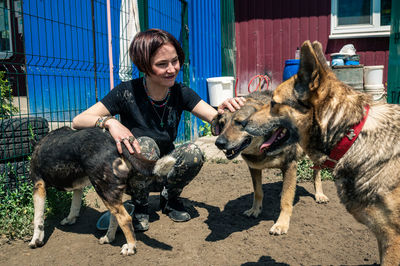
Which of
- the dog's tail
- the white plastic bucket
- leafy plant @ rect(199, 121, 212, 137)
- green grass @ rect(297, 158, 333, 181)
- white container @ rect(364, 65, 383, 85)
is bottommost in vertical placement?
green grass @ rect(297, 158, 333, 181)

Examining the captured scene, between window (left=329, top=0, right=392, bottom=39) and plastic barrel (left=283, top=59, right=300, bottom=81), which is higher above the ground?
window (left=329, top=0, right=392, bottom=39)

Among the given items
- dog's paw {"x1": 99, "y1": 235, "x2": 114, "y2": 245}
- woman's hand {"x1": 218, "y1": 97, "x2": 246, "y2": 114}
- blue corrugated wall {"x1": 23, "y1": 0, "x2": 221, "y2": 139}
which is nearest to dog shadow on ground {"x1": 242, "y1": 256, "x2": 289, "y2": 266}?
dog's paw {"x1": 99, "y1": 235, "x2": 114, "y2": 245}

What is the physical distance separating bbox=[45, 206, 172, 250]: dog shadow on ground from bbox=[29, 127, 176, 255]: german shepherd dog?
194 millimetres

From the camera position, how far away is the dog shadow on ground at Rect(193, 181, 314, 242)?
117 inches

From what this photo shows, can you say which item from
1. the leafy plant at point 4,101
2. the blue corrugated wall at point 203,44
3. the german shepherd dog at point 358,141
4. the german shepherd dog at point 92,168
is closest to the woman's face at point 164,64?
the german shepherd dog at point 92,168

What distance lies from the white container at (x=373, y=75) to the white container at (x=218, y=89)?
10.8 feet

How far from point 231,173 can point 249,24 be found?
593 centimetres

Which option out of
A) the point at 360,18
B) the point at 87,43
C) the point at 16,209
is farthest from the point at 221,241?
the point at 360,18

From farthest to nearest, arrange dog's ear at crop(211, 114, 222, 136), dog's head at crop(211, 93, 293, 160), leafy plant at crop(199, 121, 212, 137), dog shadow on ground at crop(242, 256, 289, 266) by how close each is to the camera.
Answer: leafy plant at crop(199, 121, 212, 137) → dog's ear at crop(211, 114, 222, 136) → dog's head at crop(211, 93, 293, 160) → dog shadow on ground at crop(242, 256, 289, 266)

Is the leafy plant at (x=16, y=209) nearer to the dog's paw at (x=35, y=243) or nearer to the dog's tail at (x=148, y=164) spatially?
the dog's paw at (x=35, y=243)

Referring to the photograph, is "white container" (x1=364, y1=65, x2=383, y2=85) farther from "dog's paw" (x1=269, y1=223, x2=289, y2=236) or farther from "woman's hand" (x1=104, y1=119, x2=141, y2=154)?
"woman's hand" (x1=104, y1=119, x2=141, y2=154)

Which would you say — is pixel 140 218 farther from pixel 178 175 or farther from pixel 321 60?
pixel 321 60

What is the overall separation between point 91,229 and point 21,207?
0.80 m

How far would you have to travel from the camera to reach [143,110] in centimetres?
301
